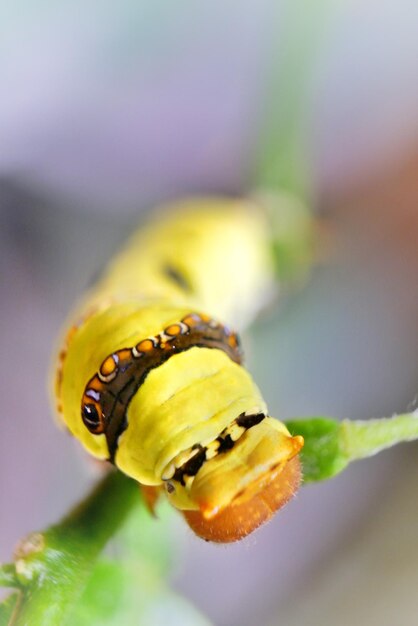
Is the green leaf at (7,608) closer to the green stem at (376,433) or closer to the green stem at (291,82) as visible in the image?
the green stem at (376,433)

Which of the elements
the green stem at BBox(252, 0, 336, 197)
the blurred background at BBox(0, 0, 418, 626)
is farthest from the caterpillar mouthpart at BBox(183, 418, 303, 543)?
the green stem at BBox(252, 0, 336, 197)

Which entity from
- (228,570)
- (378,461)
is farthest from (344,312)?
(228,570)

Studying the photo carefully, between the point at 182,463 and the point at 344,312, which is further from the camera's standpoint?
the point at 344,312

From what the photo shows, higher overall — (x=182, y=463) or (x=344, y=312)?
(x=344, y=312)

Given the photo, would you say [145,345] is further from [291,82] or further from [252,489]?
[291,82]

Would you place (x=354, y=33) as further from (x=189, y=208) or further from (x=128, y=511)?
(x=128, y=511)

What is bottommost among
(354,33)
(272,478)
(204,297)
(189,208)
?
(272,478)

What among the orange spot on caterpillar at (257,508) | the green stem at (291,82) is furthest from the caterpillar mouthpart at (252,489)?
the green stem at (291,82)

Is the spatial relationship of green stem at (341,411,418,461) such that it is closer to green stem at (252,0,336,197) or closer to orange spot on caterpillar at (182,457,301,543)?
orange spot on caterpillar at (182,457,301,543)
